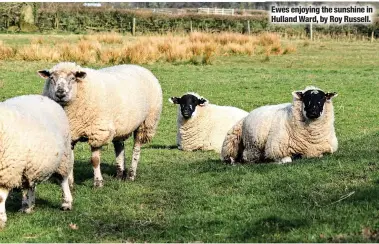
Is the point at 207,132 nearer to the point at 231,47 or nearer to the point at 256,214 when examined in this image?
the point at 256,214

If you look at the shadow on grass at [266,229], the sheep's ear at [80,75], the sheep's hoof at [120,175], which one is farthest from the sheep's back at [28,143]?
the sheep's hoof at [120,175]

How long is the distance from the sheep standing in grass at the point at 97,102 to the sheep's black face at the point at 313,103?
8.52ft

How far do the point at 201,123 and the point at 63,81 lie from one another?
6.19 m

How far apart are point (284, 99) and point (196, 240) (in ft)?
48.0

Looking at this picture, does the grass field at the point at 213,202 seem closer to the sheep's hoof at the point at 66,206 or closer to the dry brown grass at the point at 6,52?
the sheep's hoof at the point at 66,206

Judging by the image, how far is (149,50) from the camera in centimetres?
3028

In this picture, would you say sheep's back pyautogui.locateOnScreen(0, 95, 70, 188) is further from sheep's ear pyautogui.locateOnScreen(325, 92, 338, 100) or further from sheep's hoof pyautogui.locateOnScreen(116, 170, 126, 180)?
sheep's ear pyautogui.locateOnScreen(325, 92, 338, 100)

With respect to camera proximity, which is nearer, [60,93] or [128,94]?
[60,93]

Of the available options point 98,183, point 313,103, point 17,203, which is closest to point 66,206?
point 17,203

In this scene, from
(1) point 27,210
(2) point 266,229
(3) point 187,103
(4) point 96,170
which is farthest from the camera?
(3) point 187,103

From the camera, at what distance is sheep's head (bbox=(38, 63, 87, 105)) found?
10172 mm

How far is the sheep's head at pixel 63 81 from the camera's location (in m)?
10.2

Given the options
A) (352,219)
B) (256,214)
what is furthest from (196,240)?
(352,219)

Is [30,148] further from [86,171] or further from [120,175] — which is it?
[86,171]
